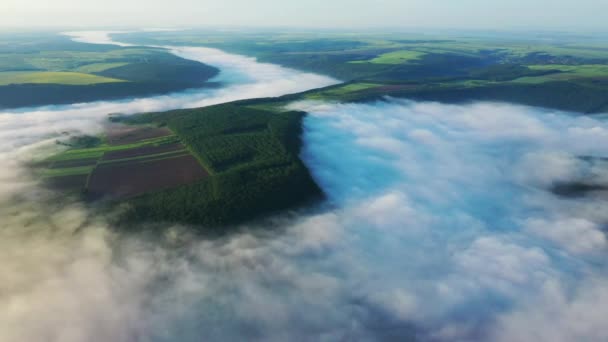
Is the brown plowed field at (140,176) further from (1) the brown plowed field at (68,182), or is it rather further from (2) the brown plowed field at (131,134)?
(2) the brown plowed field at (131,134)

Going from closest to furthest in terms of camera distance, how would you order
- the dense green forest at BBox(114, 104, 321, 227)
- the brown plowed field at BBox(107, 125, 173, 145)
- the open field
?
the dense green forest at BBox(114, 104, 321, 227)
the brown plowed field at BBox(107, 125, 173, 145)
the open field

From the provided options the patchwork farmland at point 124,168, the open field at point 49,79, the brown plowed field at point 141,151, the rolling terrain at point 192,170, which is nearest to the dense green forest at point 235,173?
the rolling terrain at point 192,170

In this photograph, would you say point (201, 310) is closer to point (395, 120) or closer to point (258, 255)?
point (258, 255)

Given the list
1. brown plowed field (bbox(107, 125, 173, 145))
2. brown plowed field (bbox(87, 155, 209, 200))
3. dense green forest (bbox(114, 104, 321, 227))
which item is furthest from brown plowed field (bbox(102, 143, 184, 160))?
brown plowed field (bbox(107, 125, 173, 145))

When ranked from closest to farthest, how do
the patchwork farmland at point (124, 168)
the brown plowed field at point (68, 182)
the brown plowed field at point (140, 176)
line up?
1. the brown plowed field at point (140, 176)
2. the patchwork farmland at point (124, 168)
3. the brown plowed field at point (68, 182)

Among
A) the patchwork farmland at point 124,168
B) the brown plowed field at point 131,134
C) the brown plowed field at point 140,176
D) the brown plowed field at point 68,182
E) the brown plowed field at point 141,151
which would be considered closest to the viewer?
the brown plowed field at point 140,176

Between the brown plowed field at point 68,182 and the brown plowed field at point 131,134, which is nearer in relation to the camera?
the brown plowed field at point 68,182

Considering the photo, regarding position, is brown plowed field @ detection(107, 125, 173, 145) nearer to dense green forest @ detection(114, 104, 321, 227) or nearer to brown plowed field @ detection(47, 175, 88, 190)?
dense green forest @ detection(114, 104, 321, 227)

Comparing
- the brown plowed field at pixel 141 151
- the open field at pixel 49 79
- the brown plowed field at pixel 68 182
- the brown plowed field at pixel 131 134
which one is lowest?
the brown plowed field at pixel 68 182
